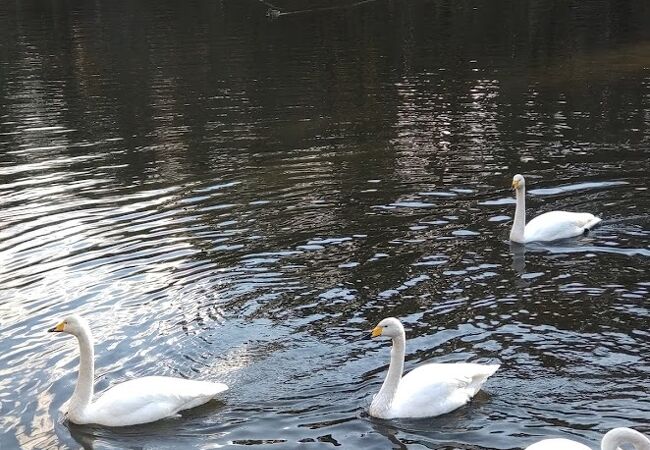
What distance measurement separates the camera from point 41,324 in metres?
12.6

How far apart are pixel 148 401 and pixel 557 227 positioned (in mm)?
7389

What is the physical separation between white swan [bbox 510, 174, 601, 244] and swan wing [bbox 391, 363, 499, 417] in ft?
16.7

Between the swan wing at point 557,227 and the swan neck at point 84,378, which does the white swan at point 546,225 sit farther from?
the swan neck at point 84,378

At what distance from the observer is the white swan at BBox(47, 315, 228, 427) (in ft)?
33.1

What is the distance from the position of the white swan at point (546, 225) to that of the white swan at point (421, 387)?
5022mm

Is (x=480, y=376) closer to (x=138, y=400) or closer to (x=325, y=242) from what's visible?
(x=138, y=400)

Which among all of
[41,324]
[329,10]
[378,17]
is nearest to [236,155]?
[41,324]

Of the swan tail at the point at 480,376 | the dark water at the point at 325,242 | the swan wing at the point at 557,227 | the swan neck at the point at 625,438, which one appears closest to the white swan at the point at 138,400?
the dark water at the point at 325,242

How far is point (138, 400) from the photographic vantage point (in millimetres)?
10078

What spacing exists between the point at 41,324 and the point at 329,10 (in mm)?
37129

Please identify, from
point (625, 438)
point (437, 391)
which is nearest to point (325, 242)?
point (437, 391)

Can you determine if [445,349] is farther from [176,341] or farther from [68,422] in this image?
[68,422]

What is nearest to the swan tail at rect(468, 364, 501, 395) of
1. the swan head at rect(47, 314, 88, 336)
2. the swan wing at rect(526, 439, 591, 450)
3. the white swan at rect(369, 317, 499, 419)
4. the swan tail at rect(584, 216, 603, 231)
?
the white swan at rect(369, 317, 499, 419)

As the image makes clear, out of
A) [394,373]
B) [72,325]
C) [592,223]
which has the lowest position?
[394,373]
